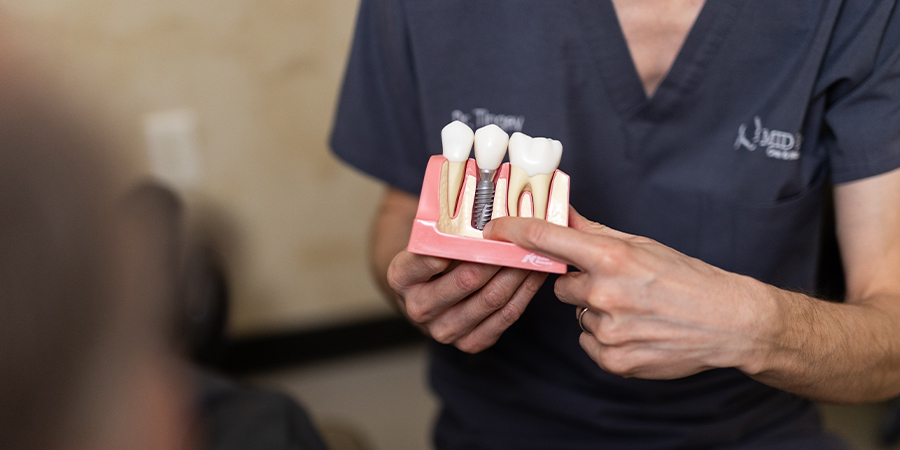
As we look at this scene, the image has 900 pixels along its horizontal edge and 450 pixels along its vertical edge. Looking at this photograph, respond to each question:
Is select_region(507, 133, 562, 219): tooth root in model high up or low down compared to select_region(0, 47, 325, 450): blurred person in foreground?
up

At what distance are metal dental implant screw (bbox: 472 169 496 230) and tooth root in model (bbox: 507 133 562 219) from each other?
0.06ft

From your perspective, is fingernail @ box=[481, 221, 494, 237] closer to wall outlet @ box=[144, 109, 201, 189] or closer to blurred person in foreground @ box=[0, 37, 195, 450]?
blurred person in foreground @ box=[0, 37, 195, 450]

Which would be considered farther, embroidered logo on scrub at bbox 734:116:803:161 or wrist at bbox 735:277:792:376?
embroidered logo on scrub at bbox 734:116:803:161

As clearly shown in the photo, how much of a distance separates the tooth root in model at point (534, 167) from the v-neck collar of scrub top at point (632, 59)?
0.66ft

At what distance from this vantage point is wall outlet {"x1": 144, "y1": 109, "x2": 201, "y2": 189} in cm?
128

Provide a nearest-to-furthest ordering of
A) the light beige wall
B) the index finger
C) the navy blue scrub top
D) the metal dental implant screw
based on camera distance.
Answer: the index finger < the metal dental implant screw < the navy blue scrub top < the light beige wall

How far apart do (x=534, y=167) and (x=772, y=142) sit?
0.32 m

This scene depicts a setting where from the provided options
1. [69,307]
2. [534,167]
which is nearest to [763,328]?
[534,167]

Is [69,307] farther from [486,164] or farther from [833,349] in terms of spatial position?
[833,349]

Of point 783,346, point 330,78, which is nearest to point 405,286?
point 783,346

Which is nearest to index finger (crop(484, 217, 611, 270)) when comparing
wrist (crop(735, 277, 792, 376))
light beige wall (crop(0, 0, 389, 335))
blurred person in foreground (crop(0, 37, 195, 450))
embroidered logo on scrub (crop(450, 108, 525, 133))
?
wrist (crop(735, 277, 792, 376))

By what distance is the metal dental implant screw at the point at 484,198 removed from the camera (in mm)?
574

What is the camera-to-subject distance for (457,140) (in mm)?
557

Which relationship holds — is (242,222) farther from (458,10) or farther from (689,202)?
(689,202)
